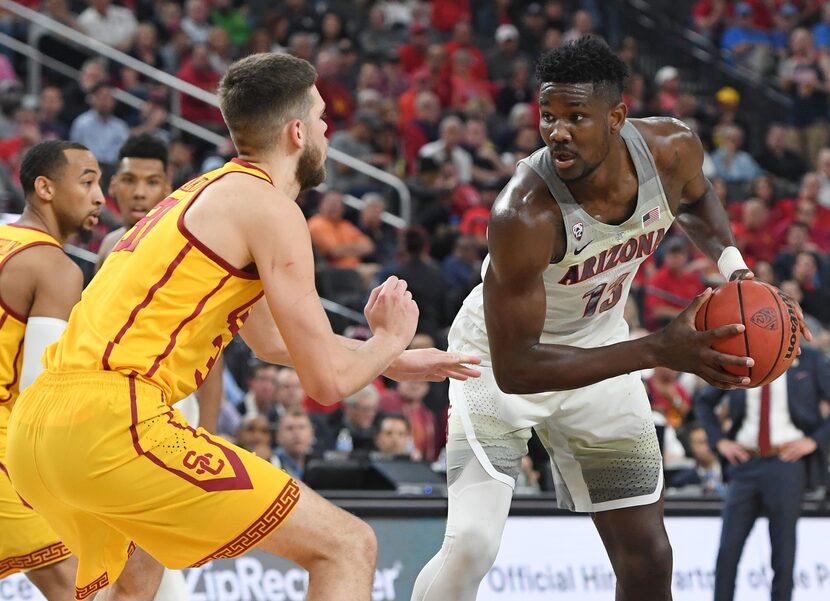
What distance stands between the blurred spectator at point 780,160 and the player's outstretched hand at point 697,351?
40.9 feet

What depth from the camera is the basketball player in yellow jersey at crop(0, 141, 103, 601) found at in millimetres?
4863

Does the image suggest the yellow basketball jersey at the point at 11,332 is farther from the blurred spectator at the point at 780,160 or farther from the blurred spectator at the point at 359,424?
the blurred spectator at the point at 780,160

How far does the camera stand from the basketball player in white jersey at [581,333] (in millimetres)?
4527

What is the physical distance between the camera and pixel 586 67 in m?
4.60

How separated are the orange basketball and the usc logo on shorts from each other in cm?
159

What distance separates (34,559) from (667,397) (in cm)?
665

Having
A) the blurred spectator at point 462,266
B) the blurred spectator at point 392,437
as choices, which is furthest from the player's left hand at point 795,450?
the blurred spectator at point 462,266

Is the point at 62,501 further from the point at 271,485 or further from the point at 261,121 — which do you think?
the point at 261,121

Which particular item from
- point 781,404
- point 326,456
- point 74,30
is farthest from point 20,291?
point 74,30

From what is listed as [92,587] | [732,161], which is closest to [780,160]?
[732,161]

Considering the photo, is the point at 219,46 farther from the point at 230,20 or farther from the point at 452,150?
the point at 452,150

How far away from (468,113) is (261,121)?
11129 mm

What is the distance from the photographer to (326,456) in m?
8.74

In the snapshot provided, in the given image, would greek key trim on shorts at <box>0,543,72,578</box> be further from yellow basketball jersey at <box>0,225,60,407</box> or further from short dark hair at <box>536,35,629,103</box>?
short dark hair at <box>536,35,629,103</box>
